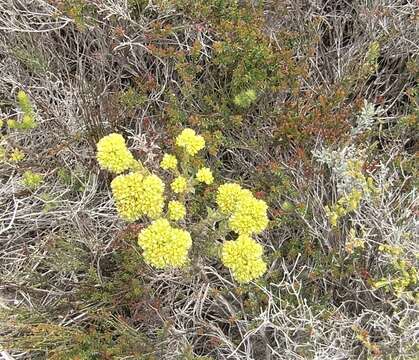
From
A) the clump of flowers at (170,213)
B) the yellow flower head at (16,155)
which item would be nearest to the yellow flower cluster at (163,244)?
the clump of flowers at (170,213)

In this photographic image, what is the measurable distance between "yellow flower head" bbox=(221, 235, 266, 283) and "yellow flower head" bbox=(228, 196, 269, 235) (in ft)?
0.12

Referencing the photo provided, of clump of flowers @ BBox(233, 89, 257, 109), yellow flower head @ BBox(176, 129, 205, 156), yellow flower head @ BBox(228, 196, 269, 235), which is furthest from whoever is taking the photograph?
clump of flowers @ BBox(233, 89, 257, 109)

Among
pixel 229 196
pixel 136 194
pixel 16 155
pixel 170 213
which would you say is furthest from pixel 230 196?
pixel 16 155

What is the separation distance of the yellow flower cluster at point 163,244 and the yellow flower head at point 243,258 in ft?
0.53

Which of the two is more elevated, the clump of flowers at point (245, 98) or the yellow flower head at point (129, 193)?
the yellow flower head at point (129, 193)

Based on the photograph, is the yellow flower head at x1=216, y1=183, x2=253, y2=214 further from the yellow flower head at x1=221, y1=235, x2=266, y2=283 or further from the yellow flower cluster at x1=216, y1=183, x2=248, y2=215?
the yellow flower head at x1=221, y1=235, x2=266, y2=283

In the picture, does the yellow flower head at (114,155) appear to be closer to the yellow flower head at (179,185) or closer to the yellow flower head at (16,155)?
the yellow flower head at (179,185)

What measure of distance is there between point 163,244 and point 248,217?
32cm

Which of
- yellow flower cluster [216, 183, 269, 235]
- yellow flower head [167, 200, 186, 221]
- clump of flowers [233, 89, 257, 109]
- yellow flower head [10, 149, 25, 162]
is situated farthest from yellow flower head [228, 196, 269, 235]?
yellow flower head [10, 149, 25, 162]

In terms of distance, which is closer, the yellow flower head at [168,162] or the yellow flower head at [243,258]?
the yellow flower head at [243,258]

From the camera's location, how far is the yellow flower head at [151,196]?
1.79 meters

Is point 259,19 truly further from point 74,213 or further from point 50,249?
point 50,249

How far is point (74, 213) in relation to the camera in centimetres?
257

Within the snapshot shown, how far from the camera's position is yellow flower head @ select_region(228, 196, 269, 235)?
6.14 feet
